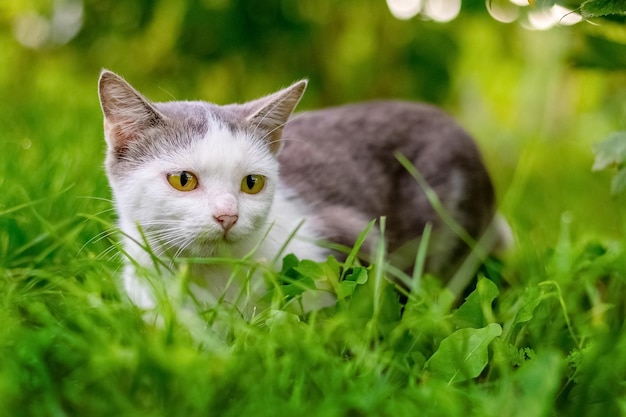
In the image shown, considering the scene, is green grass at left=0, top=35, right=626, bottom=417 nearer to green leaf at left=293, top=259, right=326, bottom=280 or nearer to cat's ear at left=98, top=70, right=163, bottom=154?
green leaf at left=293, top=259, right=326, bottom=280

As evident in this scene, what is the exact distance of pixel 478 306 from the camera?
64.7 inches

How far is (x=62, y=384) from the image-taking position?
1220 mm

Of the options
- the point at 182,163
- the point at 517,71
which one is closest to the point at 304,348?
the point at 182,163

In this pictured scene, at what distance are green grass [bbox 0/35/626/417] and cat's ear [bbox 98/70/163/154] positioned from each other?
9.6 inches

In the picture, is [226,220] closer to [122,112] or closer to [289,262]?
[289,262]

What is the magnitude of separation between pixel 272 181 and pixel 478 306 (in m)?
0.57

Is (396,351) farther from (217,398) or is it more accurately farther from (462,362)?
(217,398)

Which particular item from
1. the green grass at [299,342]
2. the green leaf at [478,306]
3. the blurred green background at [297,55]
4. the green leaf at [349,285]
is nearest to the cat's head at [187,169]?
the green grass at [299,342]

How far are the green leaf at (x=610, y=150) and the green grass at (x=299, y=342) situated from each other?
29 cm

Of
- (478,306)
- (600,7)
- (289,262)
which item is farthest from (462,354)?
(600,7)

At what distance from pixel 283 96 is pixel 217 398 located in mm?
869

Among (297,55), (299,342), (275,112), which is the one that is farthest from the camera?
(297,55)

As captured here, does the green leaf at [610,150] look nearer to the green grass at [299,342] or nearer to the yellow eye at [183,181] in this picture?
the green grass at [299,342]

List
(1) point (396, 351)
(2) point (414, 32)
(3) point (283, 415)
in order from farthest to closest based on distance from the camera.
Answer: (2) point (414, 32), (1) point (396, 351), (3) point (283, 415)
